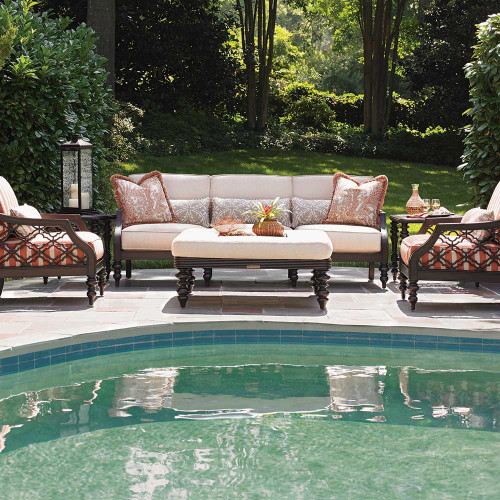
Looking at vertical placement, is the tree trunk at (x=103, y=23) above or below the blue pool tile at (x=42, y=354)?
above

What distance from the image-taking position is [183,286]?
21.2ft

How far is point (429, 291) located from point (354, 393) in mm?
3083

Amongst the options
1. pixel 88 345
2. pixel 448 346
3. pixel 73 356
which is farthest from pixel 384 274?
pixel 73 356

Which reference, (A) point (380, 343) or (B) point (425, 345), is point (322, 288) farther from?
(B) point (425, 345)

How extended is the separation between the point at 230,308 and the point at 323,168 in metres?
11.2

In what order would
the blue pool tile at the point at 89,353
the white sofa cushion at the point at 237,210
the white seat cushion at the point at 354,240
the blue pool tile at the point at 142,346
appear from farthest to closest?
A: the white sofa cushion at the point at 237,210 < the white seat cushion at the point at 354,240 < the blue pool tile at the point at 142,346 < the blue pool tile at the point at 89,353

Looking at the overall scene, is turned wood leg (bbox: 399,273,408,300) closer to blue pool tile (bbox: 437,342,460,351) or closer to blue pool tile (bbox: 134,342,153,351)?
blue pool tile (bbox: 437,342,460,351)

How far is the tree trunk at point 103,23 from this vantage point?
43.0ft

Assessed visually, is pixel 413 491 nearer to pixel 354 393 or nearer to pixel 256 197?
pixel 354 393

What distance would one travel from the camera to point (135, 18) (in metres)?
18.0

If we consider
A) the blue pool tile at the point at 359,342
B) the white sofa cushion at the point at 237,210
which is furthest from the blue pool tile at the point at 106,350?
the white sofa cushion at the point at 237,210

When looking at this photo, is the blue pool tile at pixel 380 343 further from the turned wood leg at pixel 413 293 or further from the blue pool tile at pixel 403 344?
the turned wood leg at pixel 413 293

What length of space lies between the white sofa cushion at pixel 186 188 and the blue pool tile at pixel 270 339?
279 cm

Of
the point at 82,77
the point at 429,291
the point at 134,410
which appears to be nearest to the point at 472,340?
the point at 429,291
